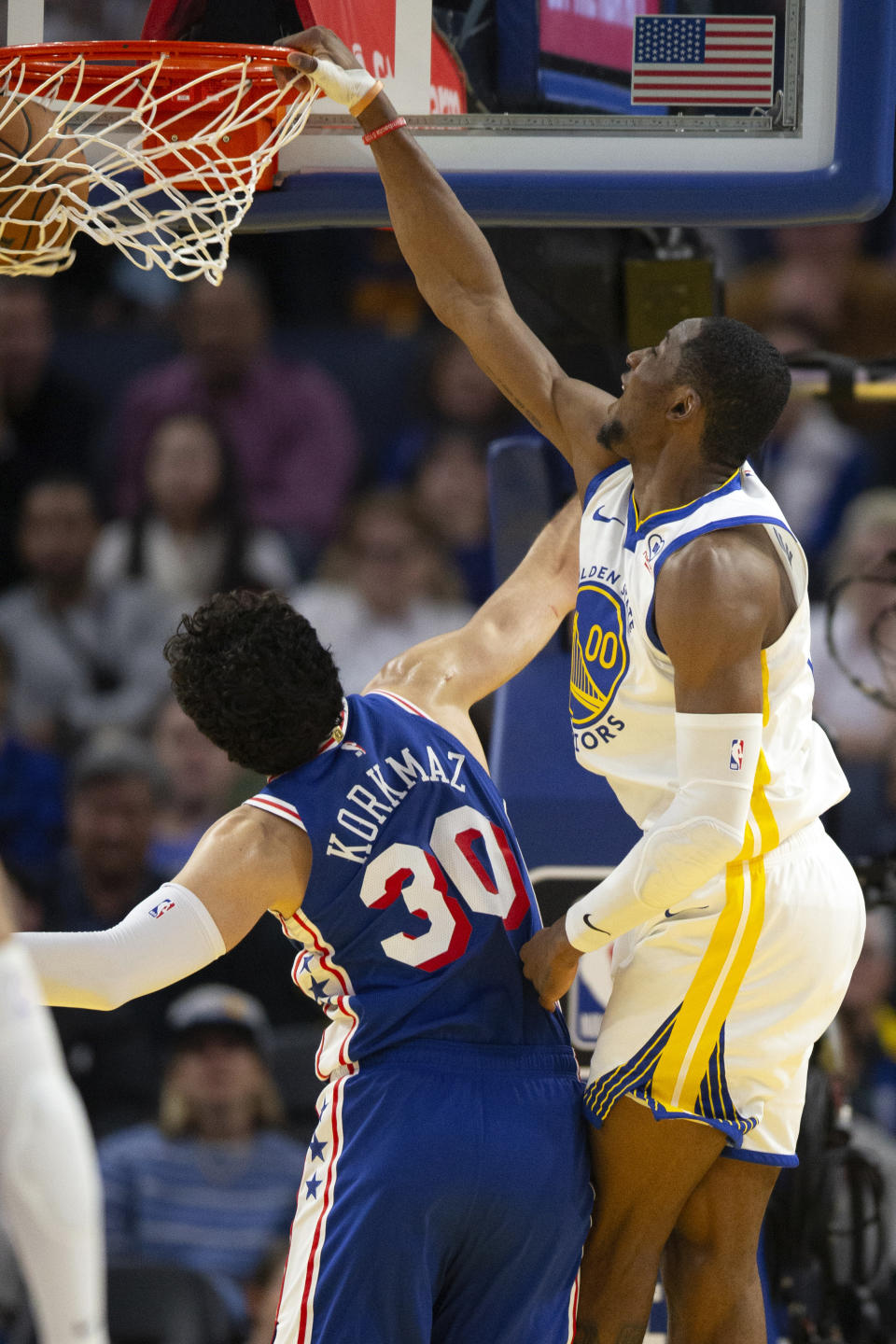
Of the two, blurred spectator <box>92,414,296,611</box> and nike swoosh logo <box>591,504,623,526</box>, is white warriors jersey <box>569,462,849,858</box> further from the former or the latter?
blurred spectator <box>92,414,296,611</box>

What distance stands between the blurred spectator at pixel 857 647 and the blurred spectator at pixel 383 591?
147cm

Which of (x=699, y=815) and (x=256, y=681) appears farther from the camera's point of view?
(x=256, y=681)

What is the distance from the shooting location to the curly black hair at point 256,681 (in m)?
2.53

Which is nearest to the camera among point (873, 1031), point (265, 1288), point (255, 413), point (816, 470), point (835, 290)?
point (265, 1288)

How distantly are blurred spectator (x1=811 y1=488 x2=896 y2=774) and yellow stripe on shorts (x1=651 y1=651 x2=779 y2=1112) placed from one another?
3.23m

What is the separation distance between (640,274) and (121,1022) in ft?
11.2

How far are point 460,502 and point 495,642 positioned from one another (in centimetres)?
334

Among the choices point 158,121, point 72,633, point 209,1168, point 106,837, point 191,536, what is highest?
point 158,121

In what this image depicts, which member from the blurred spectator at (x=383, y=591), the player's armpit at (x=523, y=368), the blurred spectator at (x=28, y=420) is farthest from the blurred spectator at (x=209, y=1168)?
the player's armpit at (x=523, y=368)

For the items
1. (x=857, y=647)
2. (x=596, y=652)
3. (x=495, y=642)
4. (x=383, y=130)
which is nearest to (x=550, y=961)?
(x=596, y=652)

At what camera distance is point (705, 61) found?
322 cm

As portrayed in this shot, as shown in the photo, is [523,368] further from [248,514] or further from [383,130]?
[248,514]

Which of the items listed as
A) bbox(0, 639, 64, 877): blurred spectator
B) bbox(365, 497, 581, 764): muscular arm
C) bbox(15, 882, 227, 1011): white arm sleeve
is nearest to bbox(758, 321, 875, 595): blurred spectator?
bbox(365, 497, 581, 764): muscular arm

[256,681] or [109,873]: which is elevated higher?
[256,681]
